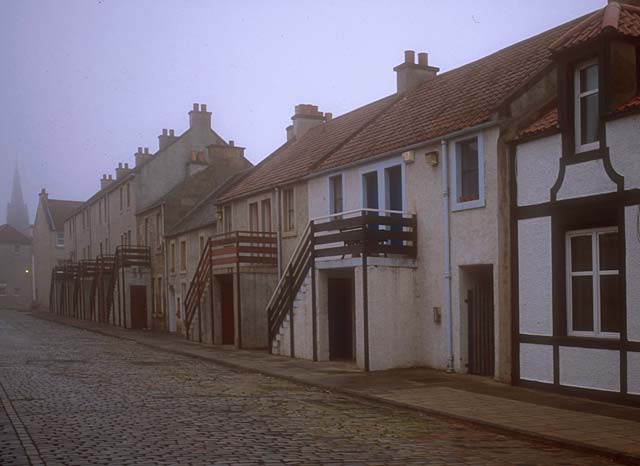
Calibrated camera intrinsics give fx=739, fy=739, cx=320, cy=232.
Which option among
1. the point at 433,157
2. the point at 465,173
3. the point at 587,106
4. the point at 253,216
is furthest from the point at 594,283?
Answer: the point at 253,216

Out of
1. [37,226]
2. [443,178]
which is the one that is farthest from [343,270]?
[37,226]

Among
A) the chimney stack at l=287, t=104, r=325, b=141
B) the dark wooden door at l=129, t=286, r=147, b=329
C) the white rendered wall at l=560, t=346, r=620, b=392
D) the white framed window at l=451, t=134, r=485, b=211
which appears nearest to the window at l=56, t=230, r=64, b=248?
the dark wooden door at l=129, t=286, r=147, b=329

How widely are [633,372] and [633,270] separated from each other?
1.73m

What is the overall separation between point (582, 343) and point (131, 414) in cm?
814

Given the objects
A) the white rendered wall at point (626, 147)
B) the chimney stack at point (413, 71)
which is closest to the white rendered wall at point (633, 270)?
the white rendered wall at point (626, 147)

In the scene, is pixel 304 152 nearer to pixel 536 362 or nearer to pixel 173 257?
pixel 173 257

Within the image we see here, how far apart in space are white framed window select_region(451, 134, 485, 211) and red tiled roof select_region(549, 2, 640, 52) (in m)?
3.17

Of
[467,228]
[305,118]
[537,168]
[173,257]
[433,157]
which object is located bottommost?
[173,257]

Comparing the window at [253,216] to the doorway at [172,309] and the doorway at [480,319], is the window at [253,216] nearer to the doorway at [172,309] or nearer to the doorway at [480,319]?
the doorway at [172,309]

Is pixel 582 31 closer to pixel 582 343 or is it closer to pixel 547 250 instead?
pixel 547 250

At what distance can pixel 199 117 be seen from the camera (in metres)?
45.1

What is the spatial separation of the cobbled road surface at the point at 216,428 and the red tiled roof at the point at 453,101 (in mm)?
7432

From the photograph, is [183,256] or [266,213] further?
[183,256]

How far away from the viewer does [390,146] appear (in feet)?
66.4
